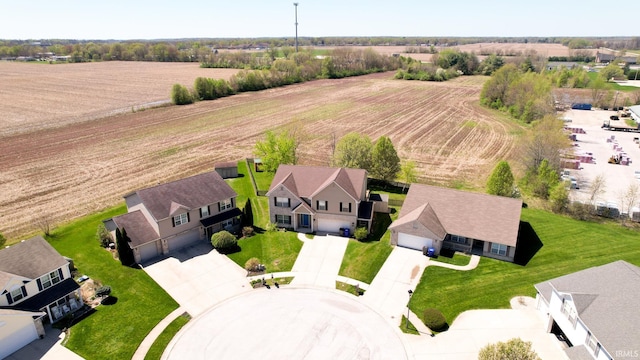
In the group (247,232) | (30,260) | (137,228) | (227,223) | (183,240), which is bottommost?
(247,232)

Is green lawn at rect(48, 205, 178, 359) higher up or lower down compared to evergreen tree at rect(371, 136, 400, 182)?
lower down

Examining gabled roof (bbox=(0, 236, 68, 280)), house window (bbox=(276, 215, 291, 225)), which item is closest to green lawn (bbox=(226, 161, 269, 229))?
house window (bbox=(276, 215, 291, 225))

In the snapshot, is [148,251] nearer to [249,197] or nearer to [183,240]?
[183,240]

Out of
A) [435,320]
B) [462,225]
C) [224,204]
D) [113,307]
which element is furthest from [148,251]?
[462,225]

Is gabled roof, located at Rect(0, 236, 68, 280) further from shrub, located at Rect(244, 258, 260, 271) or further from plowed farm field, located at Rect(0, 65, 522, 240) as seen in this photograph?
plowed farm field, located at Rect(0, 65, 522, 240)

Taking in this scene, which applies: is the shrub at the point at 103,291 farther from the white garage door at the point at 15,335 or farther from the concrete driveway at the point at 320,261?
the concrete driveway at the point at 320,261

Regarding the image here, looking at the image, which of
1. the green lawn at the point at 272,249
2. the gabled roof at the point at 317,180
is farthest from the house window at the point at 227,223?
the gabled roof at the point at 317,180
